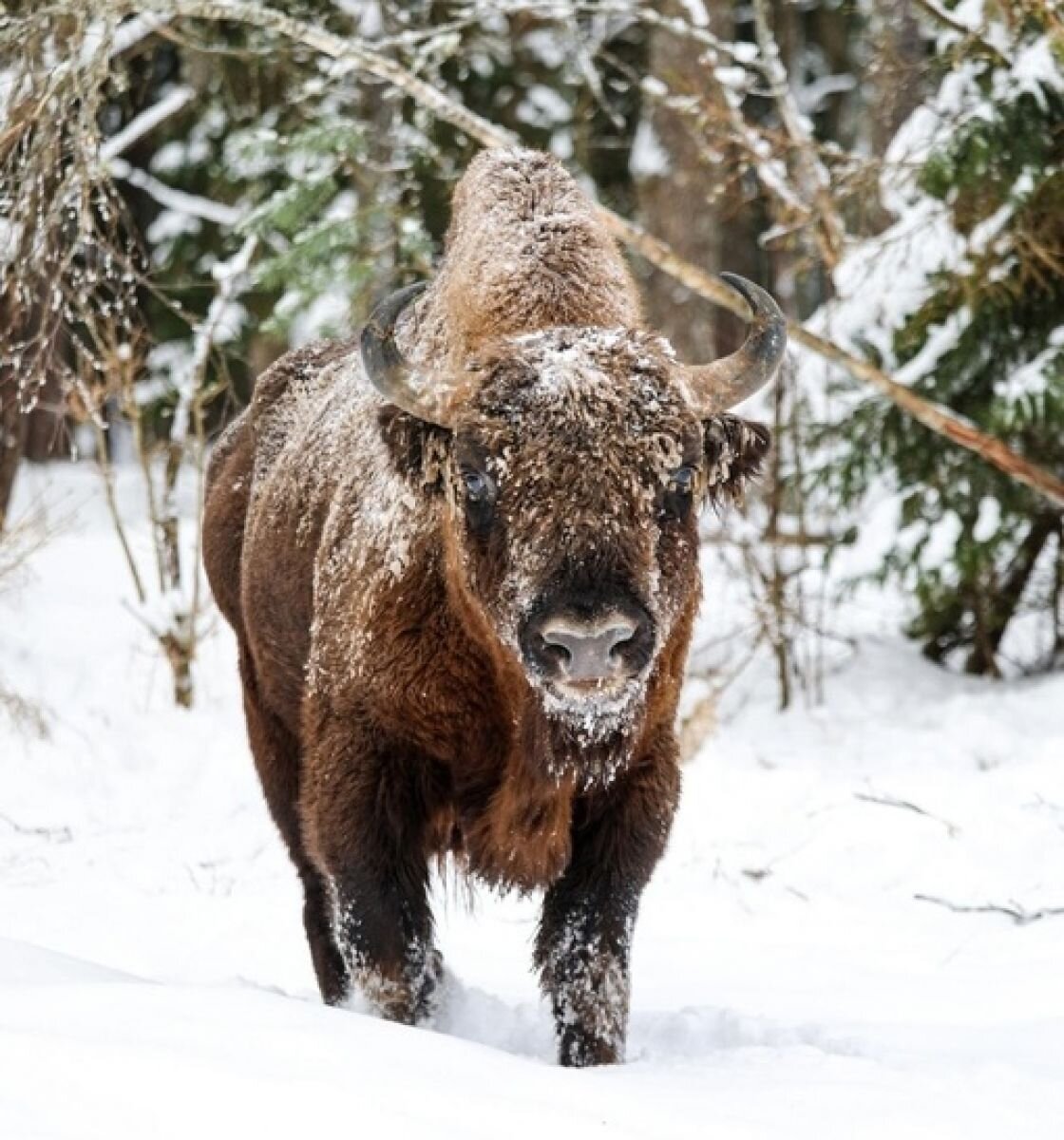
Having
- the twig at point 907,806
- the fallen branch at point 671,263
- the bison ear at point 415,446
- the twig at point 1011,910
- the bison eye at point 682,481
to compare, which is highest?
the bison eye at point 682,481

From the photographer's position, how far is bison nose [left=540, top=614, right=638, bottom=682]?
420 centimetres

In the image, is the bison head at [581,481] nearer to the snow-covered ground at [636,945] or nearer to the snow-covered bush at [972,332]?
the snow-covered ground at [636,945]

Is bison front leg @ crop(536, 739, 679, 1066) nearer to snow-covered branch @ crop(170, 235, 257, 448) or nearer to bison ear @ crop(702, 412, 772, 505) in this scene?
bison ear @ crop(702, 412, 772, 505)

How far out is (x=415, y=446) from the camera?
16.6 feet

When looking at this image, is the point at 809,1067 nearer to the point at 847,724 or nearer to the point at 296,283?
the point at 847,724

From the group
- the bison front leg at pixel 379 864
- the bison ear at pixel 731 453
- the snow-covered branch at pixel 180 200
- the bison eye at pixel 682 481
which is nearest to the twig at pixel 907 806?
the bison ear at pixel 731 453

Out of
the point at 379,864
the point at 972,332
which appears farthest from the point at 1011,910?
the point at 972,332

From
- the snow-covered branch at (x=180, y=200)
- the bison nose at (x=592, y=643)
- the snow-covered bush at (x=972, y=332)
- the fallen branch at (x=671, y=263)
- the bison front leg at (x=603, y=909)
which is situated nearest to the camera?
the bison nose at (x=592, y=643)

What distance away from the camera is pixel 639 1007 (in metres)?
6.08

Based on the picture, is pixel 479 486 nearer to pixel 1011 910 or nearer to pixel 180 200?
pixel 1011 910

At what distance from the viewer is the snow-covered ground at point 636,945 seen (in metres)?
3.51

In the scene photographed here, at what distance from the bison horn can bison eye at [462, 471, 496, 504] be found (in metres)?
0.69

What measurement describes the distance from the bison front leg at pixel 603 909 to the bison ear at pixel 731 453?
2.55 ft

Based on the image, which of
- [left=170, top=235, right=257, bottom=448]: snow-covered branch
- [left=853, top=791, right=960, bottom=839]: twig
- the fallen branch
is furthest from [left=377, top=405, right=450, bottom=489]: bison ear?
[left=170, top=235, right=257, bottom=448]: snow-covered branch
